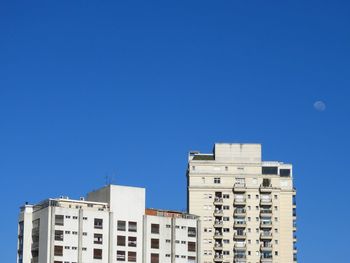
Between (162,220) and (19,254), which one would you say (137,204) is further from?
(19,254)

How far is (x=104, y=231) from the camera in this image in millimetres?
178000

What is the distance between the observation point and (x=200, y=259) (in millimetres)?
186125

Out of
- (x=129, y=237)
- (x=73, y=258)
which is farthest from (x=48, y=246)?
(x=129, y=237)

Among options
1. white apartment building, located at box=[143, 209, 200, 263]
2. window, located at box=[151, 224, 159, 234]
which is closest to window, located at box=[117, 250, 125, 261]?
white apartment building, located at box=[143, 209, 200, 263]

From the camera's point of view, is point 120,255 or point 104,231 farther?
point 120,255

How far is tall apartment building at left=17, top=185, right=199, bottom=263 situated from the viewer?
174m

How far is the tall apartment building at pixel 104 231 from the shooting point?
174 meters

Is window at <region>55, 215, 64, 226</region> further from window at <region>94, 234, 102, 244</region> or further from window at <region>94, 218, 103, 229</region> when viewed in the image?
window at <region>94, 234, 102, 244</region>

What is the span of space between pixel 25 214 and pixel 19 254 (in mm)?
7298

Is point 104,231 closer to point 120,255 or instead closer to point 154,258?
point 120,255

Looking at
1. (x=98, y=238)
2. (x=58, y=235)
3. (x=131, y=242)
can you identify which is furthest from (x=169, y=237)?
(x=58, y=235)

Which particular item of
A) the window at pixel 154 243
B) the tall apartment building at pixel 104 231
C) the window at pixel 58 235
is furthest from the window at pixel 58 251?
the window at pixel 154 243

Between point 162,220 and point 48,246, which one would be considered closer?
point 48,246

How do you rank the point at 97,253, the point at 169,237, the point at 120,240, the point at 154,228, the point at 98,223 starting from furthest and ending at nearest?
1. the point at 169,237
2. the point at 154,228
3. the point at 120,240
4. the point at 98,223
5. the point at 97,253
